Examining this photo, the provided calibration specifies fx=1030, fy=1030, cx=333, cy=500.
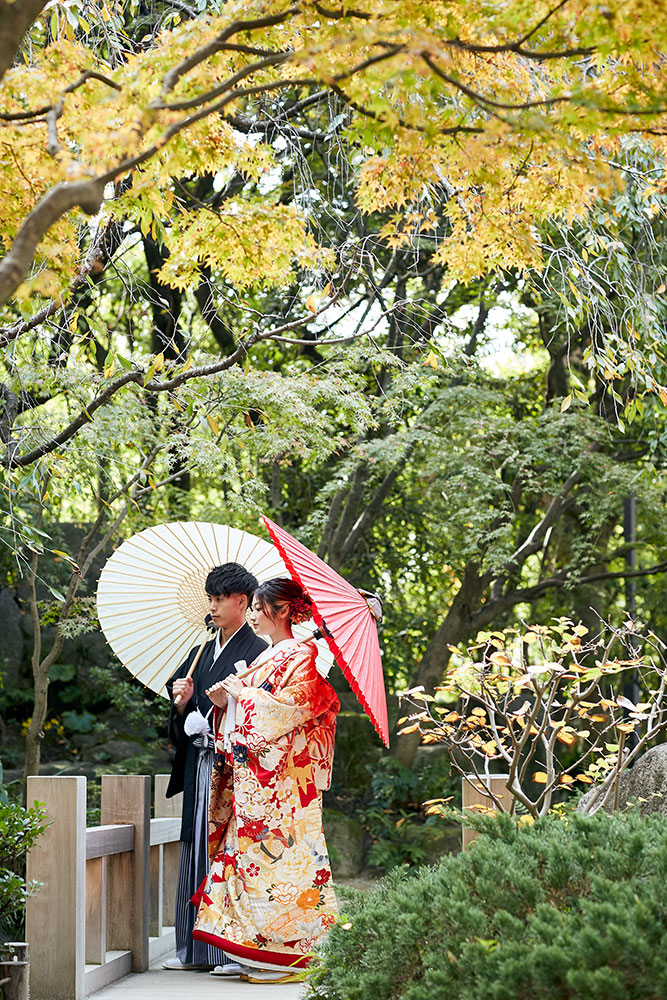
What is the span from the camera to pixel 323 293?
5223mm

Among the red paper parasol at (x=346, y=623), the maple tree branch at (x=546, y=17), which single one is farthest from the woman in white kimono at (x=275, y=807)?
the maple tree branch at (x=546, y=17)

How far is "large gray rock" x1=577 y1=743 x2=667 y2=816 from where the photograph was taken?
4.64 metres

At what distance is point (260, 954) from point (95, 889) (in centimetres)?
76

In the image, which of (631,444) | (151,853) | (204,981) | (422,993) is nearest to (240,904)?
(204,981)

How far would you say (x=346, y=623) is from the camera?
3988 millimetres

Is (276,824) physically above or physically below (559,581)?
below

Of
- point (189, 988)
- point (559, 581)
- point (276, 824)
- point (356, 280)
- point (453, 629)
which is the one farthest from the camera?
point (453, 629)

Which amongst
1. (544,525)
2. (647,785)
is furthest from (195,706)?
(544,525)

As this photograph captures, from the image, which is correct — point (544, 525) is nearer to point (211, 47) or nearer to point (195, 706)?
point (195, 706)

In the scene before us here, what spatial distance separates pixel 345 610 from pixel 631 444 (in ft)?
22.9

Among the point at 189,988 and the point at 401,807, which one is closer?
the point at 189,988

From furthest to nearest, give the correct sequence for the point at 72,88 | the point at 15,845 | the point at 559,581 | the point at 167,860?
the point at 559,581 < the point at 167,860 < the point at 15,845 < the point at 72,88

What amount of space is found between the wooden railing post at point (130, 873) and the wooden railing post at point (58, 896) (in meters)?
0.73

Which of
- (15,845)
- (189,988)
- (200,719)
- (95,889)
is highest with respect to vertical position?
(200,719)
